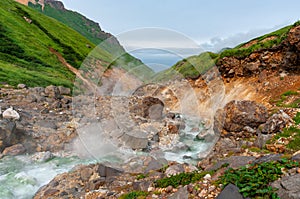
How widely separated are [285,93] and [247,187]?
15.9 meters

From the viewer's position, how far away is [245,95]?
80.0 feet

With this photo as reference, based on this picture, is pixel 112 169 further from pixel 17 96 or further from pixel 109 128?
pixel 17 96

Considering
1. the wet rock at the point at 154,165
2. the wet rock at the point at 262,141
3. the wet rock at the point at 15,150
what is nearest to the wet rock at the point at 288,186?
the wet rock at the point at 262,141

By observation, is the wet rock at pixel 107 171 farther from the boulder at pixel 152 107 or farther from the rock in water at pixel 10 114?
the rock in water at pixel 10 114

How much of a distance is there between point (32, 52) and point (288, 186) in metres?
58.8

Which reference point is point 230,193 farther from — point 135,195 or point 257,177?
point 135,195

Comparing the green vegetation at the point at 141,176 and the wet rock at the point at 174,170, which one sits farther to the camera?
the green vegetation at the point at 141,176

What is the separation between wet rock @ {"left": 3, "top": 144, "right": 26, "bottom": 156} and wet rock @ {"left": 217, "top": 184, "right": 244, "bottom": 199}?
12910mm

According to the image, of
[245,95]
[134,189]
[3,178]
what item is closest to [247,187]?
[134,189]

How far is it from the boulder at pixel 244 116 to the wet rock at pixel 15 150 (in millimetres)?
12520

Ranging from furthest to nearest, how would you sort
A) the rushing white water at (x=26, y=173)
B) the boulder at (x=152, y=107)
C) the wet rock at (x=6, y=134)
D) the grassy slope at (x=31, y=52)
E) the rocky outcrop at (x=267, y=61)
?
the grassy slope at (x=31, y=52) < the rocky outcrop at (x=267, y=61) < the boulder at (x=152, y=107) < the wet rock at (x=6, y=134) < the rushing white water at (x=26, y=173)

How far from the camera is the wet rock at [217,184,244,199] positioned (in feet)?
18.6

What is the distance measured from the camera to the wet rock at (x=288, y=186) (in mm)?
5271

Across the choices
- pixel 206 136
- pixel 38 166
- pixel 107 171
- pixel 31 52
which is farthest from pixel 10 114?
pixel 31 52
